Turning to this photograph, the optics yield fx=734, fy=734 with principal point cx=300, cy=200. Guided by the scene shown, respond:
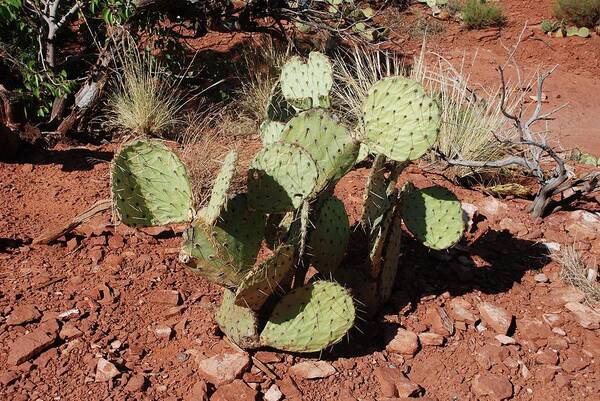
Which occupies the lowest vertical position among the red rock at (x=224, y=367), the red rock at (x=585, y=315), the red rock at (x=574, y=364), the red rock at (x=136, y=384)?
the red rock at (x=585, y=315)

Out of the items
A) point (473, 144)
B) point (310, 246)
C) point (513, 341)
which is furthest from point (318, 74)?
point (473, 144)

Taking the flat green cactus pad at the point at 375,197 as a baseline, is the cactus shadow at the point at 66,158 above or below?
below

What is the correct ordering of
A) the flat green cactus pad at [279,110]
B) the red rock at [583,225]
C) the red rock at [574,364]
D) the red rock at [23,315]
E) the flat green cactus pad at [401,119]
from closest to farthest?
the flat green cactus pad at [401,119] → the red rock at [23,315] → the red rock at [574,364] → the flat green cactus pad at [279,110] → the red rock at [583,225]

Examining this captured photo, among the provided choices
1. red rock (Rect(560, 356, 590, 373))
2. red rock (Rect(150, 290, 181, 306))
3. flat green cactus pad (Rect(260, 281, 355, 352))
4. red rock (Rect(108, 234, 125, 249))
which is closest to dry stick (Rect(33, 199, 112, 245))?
red rock (Rect(108, 234, 125, 249))

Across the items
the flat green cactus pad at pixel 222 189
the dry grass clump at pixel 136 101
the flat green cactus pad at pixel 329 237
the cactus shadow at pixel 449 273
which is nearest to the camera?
the flat green cactus pad at pixel 222 189

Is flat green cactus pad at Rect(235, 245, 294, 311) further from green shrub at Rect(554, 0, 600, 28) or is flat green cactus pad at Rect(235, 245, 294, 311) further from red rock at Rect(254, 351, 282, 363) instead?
green shrub at Rect(554, 0, 600, 28)

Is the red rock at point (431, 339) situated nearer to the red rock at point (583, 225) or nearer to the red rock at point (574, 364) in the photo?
the red rock at point (574, 364)

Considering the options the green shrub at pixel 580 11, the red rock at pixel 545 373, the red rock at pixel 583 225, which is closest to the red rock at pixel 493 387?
the red rock at pixel 545 373

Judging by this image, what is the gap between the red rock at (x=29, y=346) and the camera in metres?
3.10

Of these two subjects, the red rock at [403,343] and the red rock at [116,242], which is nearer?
the red rock at [403,343]

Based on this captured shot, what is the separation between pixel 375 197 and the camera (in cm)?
339

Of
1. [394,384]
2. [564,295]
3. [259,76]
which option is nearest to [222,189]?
[394,384]

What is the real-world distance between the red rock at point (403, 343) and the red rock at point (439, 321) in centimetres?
15

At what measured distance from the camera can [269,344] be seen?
3271mm
